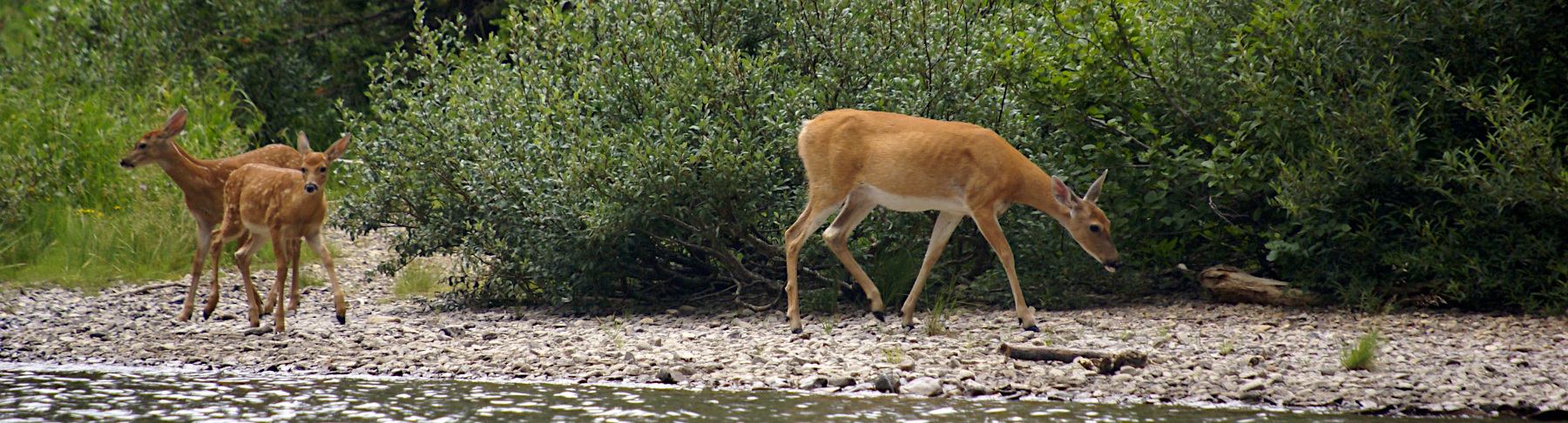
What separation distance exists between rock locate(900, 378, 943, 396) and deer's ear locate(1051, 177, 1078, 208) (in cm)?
181

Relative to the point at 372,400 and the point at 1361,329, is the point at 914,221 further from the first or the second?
the point at 372,400

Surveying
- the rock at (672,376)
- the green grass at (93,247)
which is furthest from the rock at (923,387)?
the green grass at (93,247)

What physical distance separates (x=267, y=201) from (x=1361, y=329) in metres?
6.25

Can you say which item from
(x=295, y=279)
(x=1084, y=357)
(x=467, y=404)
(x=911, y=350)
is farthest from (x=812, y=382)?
(x=295, y=279)

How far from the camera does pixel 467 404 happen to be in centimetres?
559

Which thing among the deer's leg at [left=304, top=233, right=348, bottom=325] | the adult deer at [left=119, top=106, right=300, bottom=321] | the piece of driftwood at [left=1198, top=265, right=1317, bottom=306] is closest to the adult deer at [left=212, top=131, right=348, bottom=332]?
the deer's leg at [left=304, top=233, right=348, bottom=325]

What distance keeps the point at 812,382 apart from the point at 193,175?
4.89 m

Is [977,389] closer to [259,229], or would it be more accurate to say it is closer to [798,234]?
[798,234]

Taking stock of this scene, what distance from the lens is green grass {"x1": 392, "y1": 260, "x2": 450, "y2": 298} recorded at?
33.0 feet

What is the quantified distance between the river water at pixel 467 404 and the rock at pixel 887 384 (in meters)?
0.18

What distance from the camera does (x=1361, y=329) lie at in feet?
23.4

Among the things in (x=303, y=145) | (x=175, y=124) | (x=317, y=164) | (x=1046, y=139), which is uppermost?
(x=175, y=124)

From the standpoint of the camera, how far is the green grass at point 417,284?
10047mm

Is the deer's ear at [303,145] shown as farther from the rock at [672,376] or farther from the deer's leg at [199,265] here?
the rock at [672,376]
